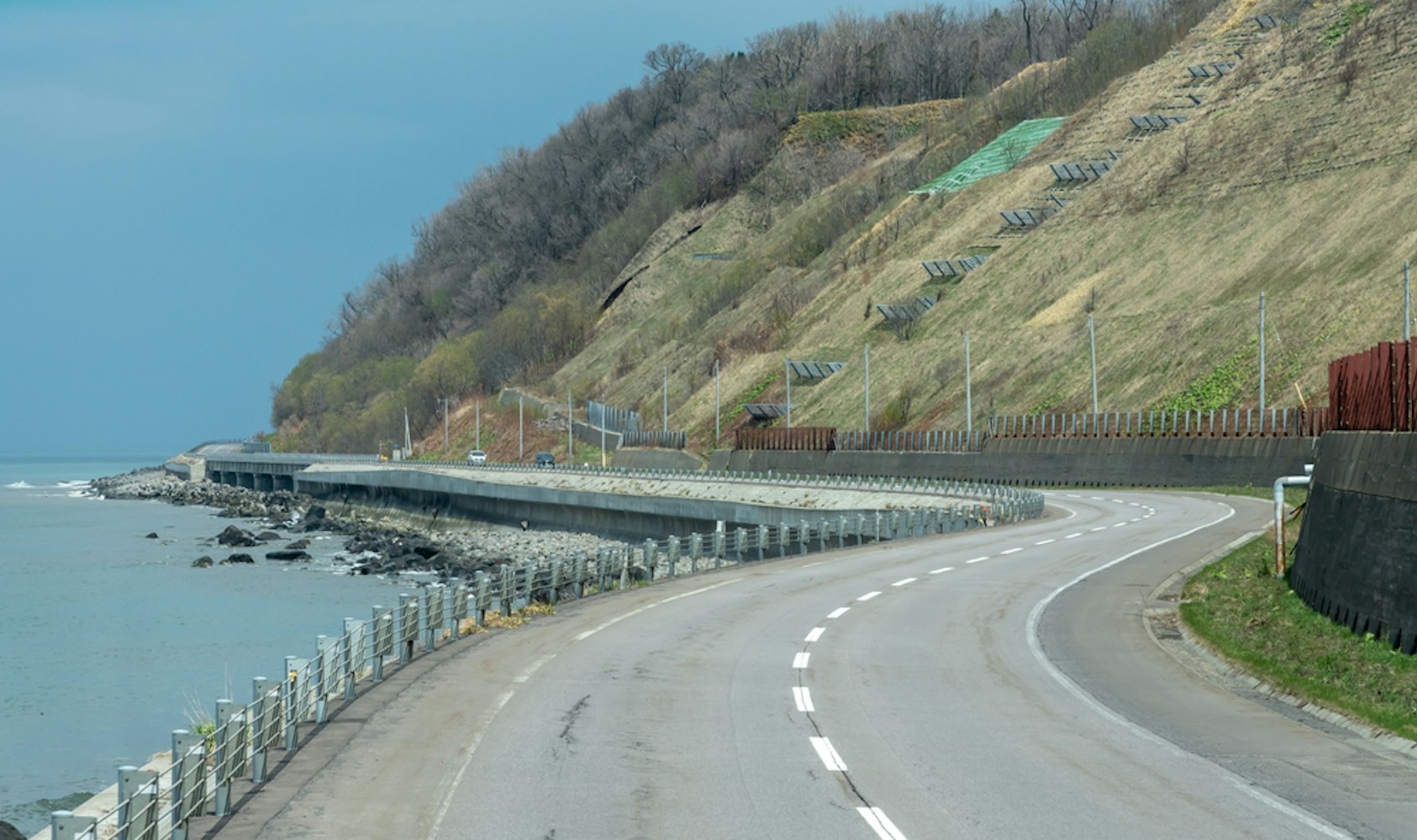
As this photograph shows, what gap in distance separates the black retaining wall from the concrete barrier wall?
36.5 meters

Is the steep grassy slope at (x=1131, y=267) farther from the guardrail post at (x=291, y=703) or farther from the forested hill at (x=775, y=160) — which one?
the guardrail post at (x=291, y=703)

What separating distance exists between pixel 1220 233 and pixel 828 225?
56107 millimetres

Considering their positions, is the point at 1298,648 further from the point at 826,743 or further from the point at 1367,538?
the point at 826,743

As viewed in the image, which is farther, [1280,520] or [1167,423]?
[1167,423]

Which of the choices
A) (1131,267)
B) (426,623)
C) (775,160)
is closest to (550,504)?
(1131,267)

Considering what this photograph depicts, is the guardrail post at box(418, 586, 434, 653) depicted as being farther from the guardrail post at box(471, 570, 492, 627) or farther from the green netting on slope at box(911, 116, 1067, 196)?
the green netting on slope at box(911, 116, 1067, 196)

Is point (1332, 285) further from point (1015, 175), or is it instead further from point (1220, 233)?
point (1015, 175)

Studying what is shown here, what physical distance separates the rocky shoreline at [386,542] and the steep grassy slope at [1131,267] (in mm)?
27408

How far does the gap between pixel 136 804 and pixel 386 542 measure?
6878 centimetres

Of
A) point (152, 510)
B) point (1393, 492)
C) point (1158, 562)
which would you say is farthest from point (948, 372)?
point (1393, 492)

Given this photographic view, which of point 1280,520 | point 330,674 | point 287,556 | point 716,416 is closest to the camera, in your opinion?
point 330,674

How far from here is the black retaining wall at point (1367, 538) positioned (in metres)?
16.7

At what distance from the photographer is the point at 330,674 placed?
48.8 feet

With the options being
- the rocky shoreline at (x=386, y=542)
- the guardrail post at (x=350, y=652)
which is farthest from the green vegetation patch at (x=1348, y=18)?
the guardrail post at (x=350, y=652)
